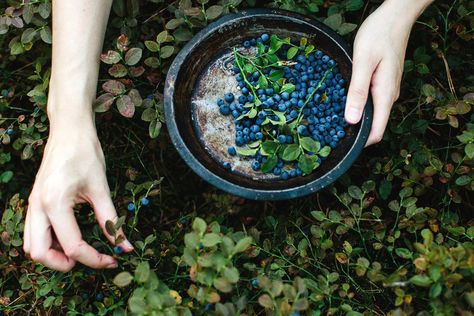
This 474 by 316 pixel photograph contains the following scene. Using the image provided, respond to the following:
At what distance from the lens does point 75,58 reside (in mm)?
1579

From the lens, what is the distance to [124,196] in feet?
6.14

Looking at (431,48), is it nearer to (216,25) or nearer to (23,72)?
(216,25)

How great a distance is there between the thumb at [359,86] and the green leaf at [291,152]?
0.56 ft

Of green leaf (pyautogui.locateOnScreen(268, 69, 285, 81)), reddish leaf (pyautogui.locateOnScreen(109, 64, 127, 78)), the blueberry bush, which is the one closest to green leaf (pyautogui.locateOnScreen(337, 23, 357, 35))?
the blueberry bush

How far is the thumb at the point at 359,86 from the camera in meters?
1.53

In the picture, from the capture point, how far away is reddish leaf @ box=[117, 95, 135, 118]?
162cm

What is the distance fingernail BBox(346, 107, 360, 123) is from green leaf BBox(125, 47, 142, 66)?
25.6 inches

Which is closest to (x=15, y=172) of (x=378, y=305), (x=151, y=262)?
(x=151, y=262)

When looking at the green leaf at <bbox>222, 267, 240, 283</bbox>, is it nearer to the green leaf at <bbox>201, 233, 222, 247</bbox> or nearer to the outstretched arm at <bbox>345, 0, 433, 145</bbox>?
the green leaf at <bbox>201, 233, 222, 247</bbox>

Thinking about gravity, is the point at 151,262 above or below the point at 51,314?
above

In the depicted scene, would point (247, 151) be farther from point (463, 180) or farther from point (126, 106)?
point (463, 180)

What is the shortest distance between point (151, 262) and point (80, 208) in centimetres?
31

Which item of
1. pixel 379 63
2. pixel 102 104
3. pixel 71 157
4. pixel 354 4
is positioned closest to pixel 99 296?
pixel 71 157

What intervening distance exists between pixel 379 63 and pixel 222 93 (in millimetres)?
513
